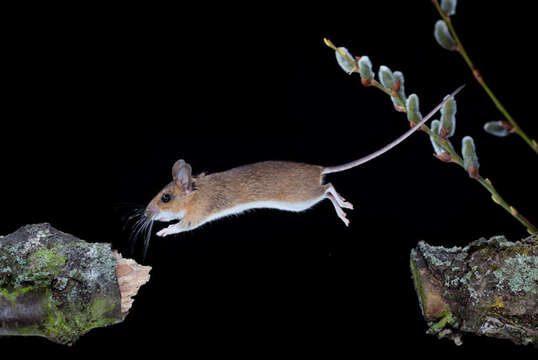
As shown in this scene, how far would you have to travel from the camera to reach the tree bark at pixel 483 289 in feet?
9.00

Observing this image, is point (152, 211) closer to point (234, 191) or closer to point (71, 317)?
point (234, 191)

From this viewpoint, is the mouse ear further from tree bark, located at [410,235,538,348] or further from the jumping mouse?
tree bark, located at [410,235,538,348]

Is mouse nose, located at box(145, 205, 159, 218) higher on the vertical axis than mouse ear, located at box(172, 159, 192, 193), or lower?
lower

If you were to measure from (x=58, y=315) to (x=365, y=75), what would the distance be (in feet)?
6.05

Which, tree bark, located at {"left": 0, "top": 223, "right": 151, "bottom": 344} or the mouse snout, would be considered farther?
the mouse snout

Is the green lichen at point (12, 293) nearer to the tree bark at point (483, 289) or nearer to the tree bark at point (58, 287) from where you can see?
the tree bark at point (58, 287)

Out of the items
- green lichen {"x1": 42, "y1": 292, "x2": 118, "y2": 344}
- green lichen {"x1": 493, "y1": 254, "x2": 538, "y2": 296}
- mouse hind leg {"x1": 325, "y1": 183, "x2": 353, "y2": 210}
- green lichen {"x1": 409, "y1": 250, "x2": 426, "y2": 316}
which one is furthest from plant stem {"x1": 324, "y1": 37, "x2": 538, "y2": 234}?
green lichen {"x1": 42, "y1": 292, "x2": 118, "y2": 344}

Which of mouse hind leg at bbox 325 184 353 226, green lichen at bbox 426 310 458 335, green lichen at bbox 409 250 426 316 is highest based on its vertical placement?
mouse hind leg at bbox 325 184 353 226

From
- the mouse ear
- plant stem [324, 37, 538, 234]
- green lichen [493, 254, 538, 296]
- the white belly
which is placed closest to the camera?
plant stem [324, 37, 538, 234]

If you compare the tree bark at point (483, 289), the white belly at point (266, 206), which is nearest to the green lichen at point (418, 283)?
the tree bark at point (483, 289)

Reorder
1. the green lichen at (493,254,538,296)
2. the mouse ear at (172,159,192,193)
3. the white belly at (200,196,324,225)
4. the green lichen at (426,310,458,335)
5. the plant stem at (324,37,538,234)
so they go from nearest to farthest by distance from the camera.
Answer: the plant stem at (324,37,538,234) → the green lichen at (493,254,538,296) → the green lichen at (426,310,458,335) → the mouse ear at (172,159,192,193) → the white belly at (200,196,324,225)

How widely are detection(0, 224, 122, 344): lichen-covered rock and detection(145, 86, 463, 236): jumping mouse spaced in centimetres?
47

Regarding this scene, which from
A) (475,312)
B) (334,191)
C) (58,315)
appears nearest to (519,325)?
(475,312)

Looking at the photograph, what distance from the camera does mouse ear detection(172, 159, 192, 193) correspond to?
324 cm
